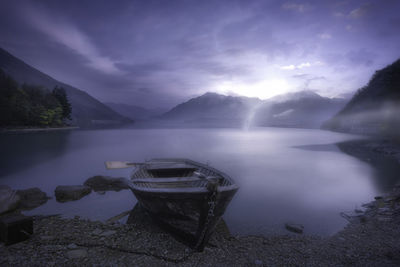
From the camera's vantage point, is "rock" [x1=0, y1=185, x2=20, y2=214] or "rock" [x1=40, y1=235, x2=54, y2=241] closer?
"rock" [x1=40, y1=235, x2=54, y2=241]

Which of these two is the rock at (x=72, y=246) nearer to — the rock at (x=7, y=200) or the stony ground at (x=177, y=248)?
the stony ground at (x=177, y=248)

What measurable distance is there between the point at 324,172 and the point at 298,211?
16518mm

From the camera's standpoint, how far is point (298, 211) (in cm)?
1298

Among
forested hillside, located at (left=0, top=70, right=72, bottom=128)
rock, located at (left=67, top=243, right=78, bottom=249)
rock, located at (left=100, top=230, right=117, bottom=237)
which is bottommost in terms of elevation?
rock, located at (left=100, top=230, right=117, bottom=237)

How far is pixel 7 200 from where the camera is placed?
10773 mm

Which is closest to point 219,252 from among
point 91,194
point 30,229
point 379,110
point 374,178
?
point 30,229

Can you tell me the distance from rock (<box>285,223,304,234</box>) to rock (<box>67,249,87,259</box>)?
9541 millimetres

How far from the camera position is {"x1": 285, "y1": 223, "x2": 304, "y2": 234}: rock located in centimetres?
1008

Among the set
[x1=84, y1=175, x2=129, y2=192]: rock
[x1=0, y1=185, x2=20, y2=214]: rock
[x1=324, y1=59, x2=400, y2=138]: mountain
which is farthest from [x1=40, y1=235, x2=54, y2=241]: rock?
[x1=324, y1=59, x2=400, y2=138]: mountain

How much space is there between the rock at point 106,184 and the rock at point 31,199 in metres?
3.17

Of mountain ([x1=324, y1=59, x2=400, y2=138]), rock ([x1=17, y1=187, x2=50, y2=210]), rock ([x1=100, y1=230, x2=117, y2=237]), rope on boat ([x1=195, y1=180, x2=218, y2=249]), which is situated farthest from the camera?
mountain ([x1=324, y1=59, x2=400, y2=138])

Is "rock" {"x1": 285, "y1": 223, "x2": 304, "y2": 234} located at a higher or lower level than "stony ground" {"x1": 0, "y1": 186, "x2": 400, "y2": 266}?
lower

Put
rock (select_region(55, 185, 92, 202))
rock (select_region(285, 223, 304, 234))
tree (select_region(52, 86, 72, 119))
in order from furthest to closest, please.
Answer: tree (select_region(52, 86, 72, 119)), rock (select_region(55, 185, 92, 202)), rock (select_region(285, 223, 304, 234))

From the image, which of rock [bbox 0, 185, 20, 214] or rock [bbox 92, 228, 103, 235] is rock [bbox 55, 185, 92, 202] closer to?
rock [bbox 0, 185, 20, 214]
